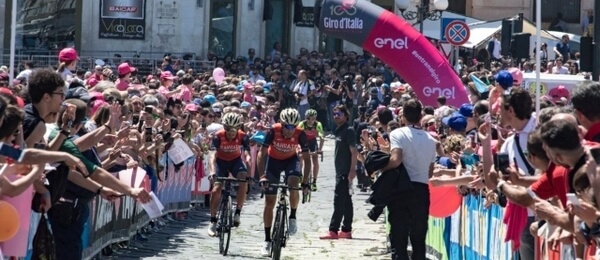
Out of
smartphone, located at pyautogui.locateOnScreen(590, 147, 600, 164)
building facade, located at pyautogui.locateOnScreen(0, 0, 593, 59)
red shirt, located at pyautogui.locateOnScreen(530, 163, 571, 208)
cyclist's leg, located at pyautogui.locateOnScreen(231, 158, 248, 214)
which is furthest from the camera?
building facade, located at pyautogui.locateOnScreen(0, 0, 593, 59)

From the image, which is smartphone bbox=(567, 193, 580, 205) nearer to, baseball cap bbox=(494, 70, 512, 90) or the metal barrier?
baseball cap bbox=(494, 70, 512, 90)

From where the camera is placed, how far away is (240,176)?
19922mm

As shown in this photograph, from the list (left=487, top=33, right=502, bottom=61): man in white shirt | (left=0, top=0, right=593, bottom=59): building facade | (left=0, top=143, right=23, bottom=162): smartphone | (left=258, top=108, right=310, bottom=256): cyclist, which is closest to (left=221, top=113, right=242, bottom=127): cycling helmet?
(left=258, top=108, right=310, bottom=256): cyclist

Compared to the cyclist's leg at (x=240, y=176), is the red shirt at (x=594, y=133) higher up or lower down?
higher up

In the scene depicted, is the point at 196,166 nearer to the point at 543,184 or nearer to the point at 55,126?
the point at 55,126

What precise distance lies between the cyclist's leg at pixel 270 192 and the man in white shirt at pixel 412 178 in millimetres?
4085

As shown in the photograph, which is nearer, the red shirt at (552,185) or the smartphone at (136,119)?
the red shirt at (552,185)

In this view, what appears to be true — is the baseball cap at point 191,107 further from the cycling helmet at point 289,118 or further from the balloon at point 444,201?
the balloon at point 444,201

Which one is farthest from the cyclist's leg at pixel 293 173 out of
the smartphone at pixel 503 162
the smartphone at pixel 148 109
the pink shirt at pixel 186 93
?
the pink shirt at pixel 186 93

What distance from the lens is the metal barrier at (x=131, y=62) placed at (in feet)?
135

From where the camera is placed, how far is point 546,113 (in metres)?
10.7

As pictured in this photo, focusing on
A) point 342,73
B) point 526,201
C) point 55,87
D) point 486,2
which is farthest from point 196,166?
point 486,2

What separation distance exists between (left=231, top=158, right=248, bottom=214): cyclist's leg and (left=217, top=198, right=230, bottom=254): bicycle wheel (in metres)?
0.42

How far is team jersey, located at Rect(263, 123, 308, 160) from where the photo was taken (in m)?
19.0
